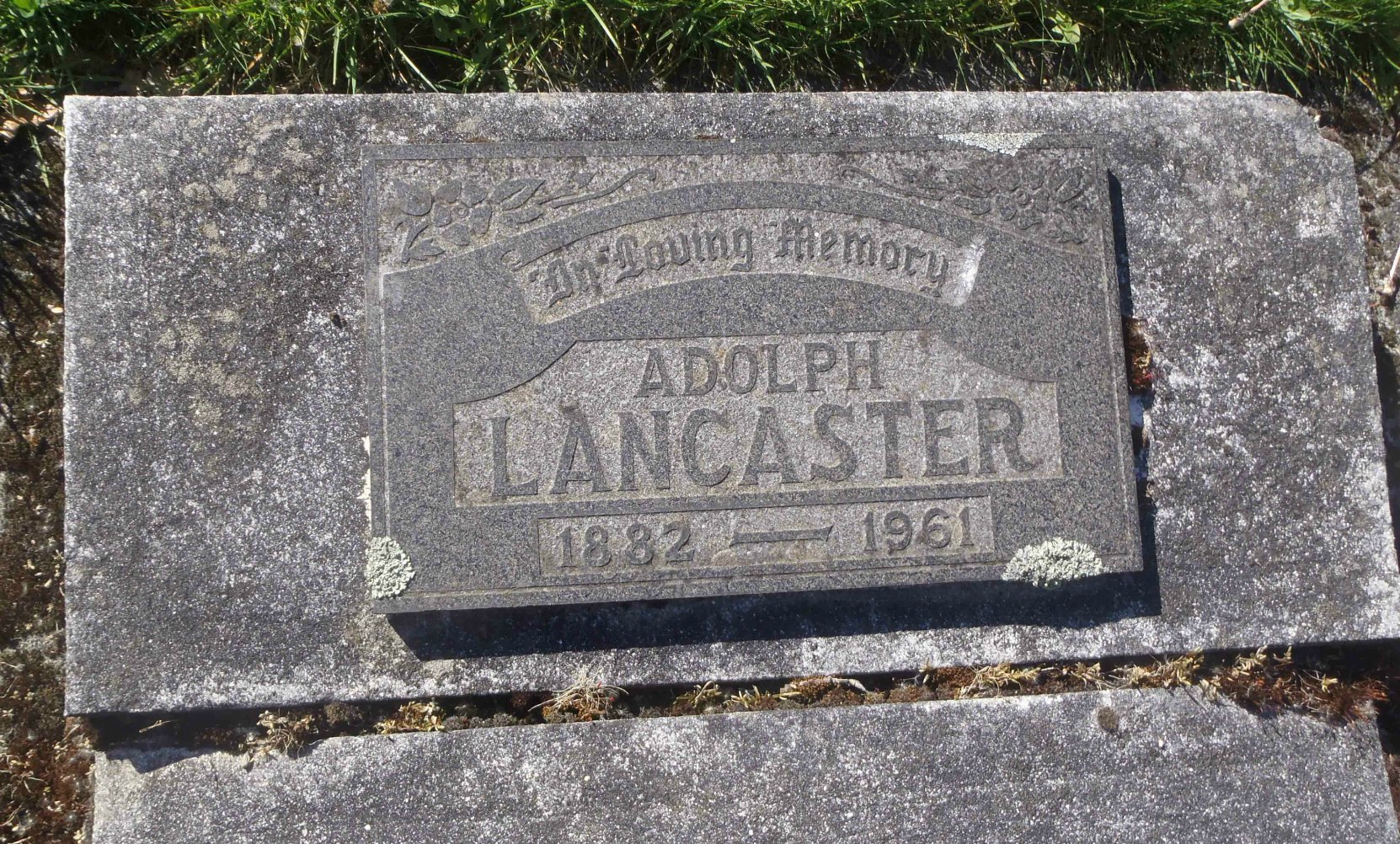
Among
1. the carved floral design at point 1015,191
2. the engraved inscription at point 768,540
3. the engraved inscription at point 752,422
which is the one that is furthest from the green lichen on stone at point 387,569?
the carved floral design at point 1015,191

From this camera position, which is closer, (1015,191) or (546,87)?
(1015,191)

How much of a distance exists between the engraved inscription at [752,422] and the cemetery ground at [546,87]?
1.68ft

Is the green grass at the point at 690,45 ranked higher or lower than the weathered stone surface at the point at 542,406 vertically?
higher

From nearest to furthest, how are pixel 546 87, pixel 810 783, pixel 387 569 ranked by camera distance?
pixel 387 569 → pixel 810 783 → pixel 546 87

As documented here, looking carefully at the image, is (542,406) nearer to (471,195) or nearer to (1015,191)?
(471,195)

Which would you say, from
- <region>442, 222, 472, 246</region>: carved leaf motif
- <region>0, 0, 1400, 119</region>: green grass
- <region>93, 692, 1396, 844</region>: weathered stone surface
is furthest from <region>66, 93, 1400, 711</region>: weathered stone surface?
<region>0, 0, 1400, 119</region>: green grass

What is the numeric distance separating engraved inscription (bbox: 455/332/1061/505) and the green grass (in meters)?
0.88

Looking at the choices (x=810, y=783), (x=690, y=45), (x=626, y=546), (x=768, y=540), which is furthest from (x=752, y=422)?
(x=690, y=45)

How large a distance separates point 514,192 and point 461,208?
0.41 ft

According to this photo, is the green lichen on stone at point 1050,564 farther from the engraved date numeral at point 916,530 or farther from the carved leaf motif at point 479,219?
the carved leaf motif at point 479,219

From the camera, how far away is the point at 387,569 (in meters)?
2.14

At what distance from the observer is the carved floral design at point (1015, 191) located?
2.28 metres

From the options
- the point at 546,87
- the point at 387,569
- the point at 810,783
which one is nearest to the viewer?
the point at 387,569

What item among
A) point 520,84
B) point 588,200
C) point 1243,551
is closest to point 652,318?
point 588,200
